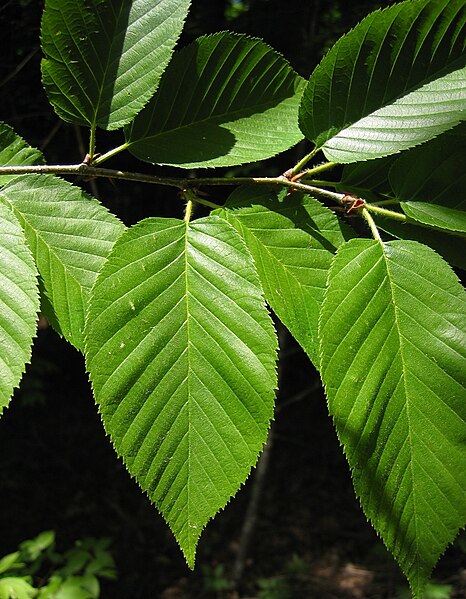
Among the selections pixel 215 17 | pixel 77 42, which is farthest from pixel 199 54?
pixel 215 17

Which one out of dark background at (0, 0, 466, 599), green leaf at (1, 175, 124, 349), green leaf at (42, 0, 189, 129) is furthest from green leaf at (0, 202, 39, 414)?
dark background at (0, 0, 466, 599)

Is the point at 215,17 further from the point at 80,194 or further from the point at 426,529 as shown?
the point at 426,529

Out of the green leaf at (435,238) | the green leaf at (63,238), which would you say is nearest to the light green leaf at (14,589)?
the green leaf at (63,238)

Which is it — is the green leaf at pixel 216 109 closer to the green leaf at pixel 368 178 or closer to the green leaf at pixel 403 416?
the green leaf at pixel 368 178

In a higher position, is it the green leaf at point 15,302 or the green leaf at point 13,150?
the green leaf at point 13,150

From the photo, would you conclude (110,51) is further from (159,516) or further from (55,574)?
(159,516)

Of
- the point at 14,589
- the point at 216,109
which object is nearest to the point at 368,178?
the point at 216,109

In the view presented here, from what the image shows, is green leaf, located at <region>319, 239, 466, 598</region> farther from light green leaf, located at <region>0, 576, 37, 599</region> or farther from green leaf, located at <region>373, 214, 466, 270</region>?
light green leaf, located at <region>0, 576, 37, 599</region>
